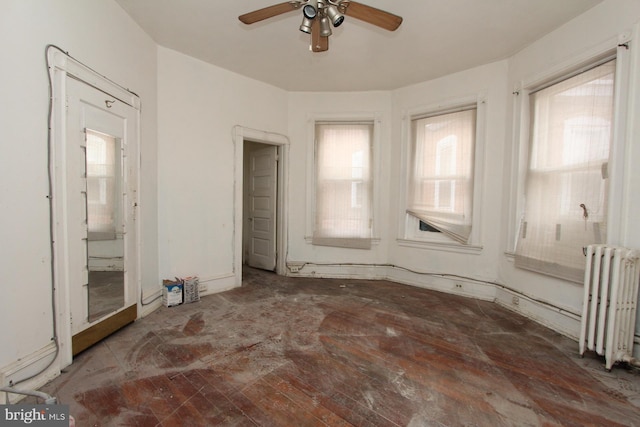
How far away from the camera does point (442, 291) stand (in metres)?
4.03

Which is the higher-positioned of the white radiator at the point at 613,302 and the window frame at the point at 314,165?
the window frame at the point at 314,165

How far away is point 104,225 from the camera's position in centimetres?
246

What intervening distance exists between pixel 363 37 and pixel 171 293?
11.7 ft

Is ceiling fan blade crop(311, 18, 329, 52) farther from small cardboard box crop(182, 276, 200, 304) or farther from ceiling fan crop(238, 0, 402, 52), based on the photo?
small cardboard box crop(182, 276, 200, 304)

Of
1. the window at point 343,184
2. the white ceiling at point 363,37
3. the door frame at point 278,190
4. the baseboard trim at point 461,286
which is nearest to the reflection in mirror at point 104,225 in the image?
the white ceiling at point 363,37

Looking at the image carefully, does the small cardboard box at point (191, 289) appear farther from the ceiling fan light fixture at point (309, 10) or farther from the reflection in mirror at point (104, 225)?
the ceiling fan light fixture at point (309, 10)

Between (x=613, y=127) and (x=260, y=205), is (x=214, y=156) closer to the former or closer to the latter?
(x=260, y=205)

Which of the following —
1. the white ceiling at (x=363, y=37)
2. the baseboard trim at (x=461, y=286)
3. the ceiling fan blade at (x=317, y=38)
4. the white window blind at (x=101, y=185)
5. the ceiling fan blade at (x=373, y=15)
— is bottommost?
the baseboard trim at (x=461, y=286)

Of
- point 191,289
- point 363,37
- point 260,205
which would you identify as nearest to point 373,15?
point 363,37

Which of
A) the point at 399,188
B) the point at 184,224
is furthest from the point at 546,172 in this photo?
the point at 184,224

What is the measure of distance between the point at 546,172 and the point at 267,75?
3591 mm

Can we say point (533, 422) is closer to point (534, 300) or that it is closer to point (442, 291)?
point (534, 300)

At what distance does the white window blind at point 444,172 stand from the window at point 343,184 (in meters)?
0.72

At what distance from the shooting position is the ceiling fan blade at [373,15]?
79.4 inches
